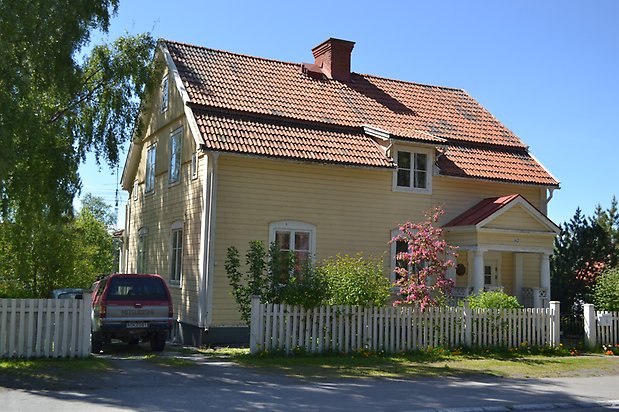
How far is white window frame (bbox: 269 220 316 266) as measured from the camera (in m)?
19.5

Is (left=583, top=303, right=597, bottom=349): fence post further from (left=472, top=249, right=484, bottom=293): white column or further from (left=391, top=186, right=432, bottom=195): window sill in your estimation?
(left=391, top=186, right=432, bottom=195): window sill

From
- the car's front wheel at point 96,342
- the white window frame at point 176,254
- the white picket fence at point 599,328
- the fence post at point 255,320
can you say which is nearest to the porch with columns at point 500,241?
the white picket fence at point 599,328

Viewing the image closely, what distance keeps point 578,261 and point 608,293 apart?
4147 mm

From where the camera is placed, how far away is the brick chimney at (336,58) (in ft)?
81.4

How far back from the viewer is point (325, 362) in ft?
47.4

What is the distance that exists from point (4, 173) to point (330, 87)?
533 inches

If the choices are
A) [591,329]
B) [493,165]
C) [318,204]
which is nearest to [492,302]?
[591,329]

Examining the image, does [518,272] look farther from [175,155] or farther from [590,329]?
[175,155]

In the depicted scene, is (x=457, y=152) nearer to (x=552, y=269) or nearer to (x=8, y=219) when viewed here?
(x=552, y=269)

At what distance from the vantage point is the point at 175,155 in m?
22.2

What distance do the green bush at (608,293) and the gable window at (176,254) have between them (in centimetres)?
1294

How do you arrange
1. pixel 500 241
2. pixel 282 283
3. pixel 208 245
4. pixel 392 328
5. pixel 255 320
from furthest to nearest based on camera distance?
pixel 500 241
pixel 208 245
pixel 392 328
pixel 282 283
pixel 255 320

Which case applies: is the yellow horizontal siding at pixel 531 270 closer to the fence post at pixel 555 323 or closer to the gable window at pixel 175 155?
the fence post at pixel 555 323

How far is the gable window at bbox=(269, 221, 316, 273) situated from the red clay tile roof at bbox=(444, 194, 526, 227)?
16.1 feet
